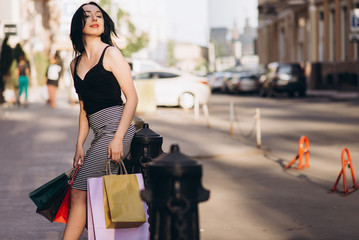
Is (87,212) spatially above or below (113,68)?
below

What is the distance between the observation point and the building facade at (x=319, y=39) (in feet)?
145

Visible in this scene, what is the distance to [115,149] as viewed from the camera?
186 inches

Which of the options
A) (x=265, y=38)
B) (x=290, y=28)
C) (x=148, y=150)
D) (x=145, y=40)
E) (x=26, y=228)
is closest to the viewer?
(x=148, y=150)

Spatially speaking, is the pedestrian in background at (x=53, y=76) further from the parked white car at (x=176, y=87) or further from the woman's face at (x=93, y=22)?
the woman's face at (x=93, y=22)

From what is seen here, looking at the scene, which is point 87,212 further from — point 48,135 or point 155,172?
point 48,135

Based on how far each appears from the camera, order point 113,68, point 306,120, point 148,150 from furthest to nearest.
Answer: point 306,120 → point 148,150 → point 113,68

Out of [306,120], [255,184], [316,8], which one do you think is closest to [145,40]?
[316,8]

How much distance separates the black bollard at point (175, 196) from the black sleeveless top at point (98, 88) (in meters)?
1.12

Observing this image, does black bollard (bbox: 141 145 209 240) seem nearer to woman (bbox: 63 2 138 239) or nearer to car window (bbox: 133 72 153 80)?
woman (bbox: 63 2 138 239)

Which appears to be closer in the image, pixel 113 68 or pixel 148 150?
pixel 113 68

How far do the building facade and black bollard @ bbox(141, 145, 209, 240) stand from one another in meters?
31.4

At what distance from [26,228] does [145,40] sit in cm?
10258

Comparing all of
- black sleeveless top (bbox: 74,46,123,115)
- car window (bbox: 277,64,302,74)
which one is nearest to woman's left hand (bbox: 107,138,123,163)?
black sleeveless top (bbox: 74,46,123,115)

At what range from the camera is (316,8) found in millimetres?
53219
